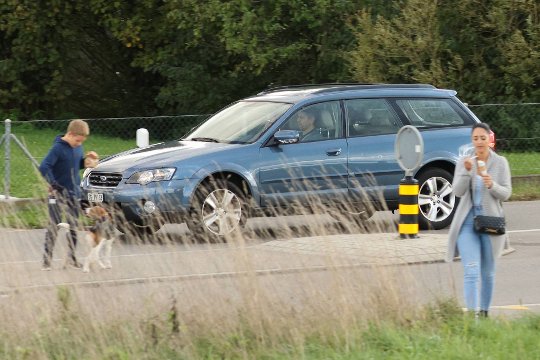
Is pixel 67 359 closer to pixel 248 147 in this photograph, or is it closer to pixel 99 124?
pixel 248 147

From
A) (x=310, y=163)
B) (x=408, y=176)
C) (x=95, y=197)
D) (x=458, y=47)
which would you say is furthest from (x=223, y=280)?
(x=458, y=47)

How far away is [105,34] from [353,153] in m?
23.1

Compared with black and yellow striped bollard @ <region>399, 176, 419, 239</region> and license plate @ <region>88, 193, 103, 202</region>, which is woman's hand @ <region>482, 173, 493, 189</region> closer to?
black and yellow striped bollard @ <region>399, 176, 419, 239</region>

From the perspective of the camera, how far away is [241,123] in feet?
51.6

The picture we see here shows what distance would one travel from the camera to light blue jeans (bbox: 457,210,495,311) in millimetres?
9320

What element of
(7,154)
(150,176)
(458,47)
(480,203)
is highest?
(480,203)

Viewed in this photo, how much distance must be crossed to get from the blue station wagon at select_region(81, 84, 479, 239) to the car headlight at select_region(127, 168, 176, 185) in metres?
0.01

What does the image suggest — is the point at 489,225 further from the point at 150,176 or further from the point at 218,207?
the point at 150,176

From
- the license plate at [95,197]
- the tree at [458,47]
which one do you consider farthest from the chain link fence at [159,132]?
the tree at [458,47]

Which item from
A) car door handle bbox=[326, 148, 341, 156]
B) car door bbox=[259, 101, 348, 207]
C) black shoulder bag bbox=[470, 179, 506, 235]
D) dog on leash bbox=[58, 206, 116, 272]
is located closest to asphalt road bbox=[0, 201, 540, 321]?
black shoulder bag bbox=[470, 179, 506, 235]

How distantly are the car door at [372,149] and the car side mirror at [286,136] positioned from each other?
2.54 feet

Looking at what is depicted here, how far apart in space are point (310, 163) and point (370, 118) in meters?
1.19

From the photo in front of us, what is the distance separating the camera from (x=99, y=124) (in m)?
20.4

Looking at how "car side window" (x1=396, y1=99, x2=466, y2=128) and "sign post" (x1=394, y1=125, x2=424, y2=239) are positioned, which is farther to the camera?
"car side window" (x1=396, y1=99, x2=466, y2=128)
